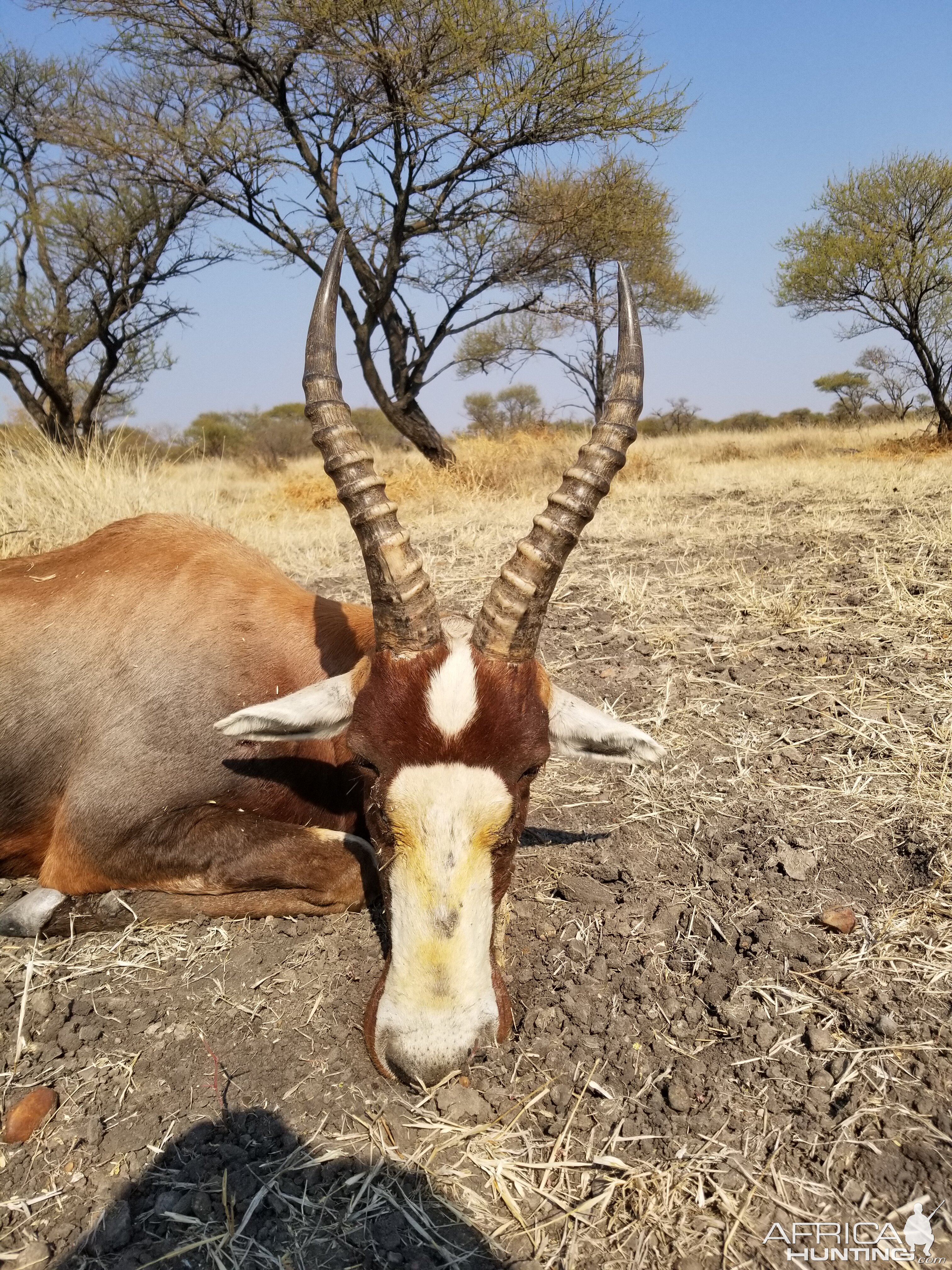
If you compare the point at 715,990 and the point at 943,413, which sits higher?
the point at 943,413

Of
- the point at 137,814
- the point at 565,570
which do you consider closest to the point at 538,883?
the point at 137,814

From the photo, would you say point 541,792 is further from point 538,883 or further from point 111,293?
point 111,293

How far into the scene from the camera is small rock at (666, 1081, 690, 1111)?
93.4 inches

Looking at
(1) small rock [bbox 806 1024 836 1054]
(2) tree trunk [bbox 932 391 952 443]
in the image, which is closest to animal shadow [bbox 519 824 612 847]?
(1) small rock [bbox 806 1024 836 1054]

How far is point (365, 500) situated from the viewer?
2.91m

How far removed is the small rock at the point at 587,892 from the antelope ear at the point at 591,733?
61cm

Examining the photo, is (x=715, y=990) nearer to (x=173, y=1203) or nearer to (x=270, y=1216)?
(x=270, y=1216)

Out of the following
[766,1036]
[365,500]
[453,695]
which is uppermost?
[365,500]

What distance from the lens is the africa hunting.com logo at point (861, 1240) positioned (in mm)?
1941

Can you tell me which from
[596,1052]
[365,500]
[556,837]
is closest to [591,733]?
[556,837]

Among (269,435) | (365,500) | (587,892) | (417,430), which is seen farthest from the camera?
(269,435)

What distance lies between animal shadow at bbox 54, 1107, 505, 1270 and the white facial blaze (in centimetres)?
32

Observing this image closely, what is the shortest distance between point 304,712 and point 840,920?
2.16m

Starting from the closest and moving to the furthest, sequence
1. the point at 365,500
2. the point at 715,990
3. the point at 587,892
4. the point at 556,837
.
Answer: the point at 715,990 → the point at 365,500 → the point at 587,892 → the point at 556,837
